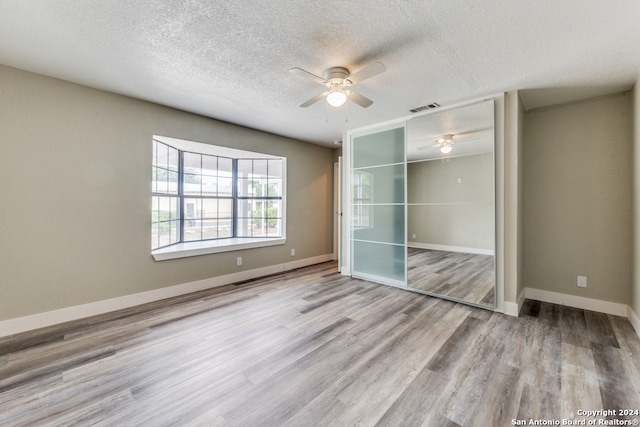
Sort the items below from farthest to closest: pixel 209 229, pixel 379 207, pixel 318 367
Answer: pixel 209 229 → pixel 379 207 → pixel 318 367

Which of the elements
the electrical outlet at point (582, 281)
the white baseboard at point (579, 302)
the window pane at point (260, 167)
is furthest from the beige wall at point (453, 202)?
the window pane at point (260, 167)

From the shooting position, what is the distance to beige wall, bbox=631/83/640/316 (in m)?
2.54

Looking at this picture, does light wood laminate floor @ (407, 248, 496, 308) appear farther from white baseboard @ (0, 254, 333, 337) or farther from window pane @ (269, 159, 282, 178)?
window pane @ (269, 159, 282, 178)

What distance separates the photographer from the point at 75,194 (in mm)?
2799

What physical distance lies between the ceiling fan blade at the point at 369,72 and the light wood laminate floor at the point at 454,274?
2512 mm

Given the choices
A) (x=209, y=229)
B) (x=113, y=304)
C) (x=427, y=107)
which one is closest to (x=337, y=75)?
(x=427, y=107)

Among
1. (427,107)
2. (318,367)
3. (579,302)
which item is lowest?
(318,367)

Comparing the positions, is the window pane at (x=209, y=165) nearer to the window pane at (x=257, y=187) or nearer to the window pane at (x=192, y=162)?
the window pane at (x=192, y=162)

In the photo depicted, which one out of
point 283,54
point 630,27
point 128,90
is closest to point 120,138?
point 128,90

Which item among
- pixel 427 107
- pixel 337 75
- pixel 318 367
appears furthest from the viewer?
pixel 427 107

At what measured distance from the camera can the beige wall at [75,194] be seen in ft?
8.16

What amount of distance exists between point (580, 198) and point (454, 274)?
68.5 inches

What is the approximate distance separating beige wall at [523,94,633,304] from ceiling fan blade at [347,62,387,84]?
8.84ft

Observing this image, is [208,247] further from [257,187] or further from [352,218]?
[352,218]
